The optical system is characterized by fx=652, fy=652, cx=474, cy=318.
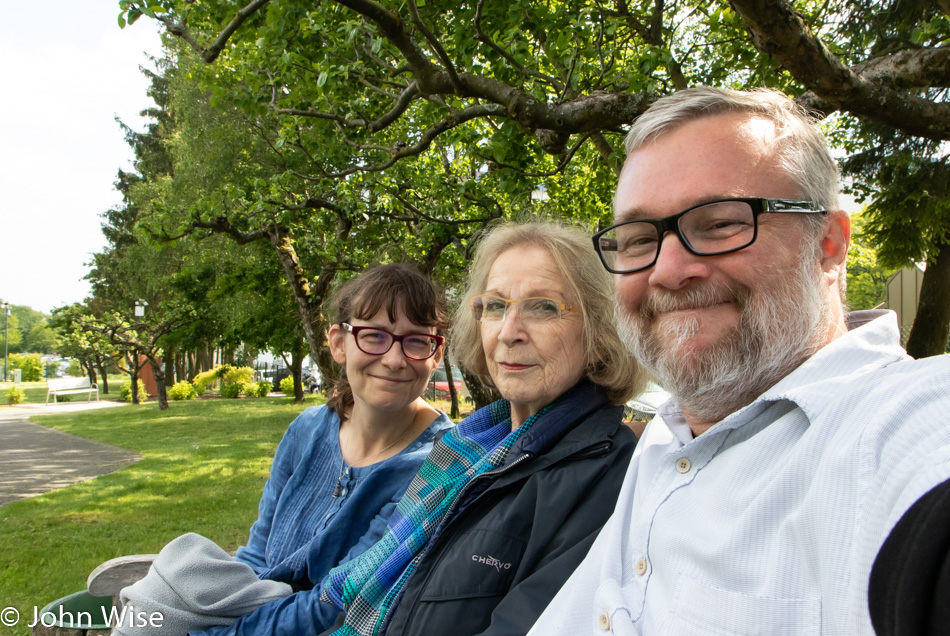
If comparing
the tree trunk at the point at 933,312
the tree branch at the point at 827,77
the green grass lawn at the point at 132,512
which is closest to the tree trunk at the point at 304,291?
the green grass lawn at the point at 132,512

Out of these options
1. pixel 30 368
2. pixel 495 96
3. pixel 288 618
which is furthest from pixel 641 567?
pixel 30 368

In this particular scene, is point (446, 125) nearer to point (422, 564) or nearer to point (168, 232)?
point (422, 564)


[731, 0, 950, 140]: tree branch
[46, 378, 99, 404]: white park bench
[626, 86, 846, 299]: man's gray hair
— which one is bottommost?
[46, 378, 99, 404]: white park bench

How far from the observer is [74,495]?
30.0 ft

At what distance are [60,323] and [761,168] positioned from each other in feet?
85.9

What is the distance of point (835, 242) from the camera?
4.94ft

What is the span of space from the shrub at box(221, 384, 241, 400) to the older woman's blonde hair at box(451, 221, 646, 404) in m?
31.2

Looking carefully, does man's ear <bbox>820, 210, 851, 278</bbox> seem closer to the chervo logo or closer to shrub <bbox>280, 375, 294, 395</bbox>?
the chervo logo

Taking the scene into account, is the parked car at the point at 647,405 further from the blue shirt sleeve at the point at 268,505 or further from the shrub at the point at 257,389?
the shrub at the point at 257,389

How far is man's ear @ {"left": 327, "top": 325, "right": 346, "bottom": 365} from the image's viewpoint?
3.04 metres

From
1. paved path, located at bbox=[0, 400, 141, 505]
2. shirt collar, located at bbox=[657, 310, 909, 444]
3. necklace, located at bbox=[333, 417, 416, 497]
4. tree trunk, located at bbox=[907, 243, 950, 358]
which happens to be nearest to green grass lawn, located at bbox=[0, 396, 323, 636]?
paved path, located at bbox=[0, 400, 141, 505]

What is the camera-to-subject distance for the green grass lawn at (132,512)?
5949 mm

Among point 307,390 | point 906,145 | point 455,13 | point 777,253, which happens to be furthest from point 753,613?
point 307,390

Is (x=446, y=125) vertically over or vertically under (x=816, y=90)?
over
